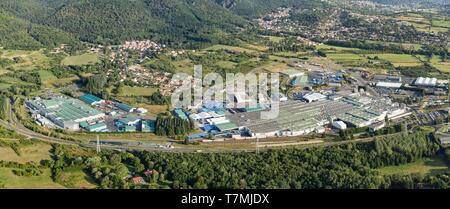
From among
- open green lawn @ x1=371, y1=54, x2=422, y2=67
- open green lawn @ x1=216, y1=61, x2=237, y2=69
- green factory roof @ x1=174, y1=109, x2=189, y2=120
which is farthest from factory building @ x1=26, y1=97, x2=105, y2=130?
open green lawn @ x1=371, y1=54, x2=422, y2=67

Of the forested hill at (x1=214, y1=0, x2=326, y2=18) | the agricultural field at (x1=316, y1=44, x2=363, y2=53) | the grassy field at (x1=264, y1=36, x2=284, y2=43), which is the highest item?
the forested hill at (x1=214, y1=0, x2=326, y2=18)

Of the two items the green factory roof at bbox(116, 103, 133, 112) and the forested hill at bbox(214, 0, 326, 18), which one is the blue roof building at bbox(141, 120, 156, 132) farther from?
the forested hill at bbox(214, 0, 326, 18)

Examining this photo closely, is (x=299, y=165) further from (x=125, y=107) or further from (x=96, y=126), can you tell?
(x=125, y=107)

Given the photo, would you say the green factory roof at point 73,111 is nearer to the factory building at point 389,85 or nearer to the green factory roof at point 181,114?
the green factory roof at point 181,114

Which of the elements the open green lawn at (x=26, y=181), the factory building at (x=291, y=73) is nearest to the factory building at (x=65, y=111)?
the open green lawn at (x=26, y=181)

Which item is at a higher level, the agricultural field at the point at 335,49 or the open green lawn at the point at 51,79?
the agricultural field at the point at 335,49
